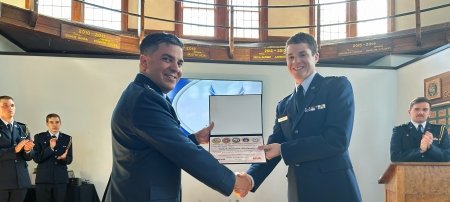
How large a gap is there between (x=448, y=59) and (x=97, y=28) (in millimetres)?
4755

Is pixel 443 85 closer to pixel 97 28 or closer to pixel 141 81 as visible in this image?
pixel 97 28

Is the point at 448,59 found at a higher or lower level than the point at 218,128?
higher

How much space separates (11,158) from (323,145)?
12.1 ft

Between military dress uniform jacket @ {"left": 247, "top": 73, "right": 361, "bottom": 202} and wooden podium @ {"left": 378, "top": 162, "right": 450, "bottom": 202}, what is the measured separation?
4.33 feet

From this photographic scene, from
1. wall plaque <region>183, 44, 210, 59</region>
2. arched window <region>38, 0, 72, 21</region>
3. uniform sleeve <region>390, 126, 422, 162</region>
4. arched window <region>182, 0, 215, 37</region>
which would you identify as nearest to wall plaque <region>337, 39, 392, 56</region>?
wall plaque <region>183, 44, 210, 59</region>

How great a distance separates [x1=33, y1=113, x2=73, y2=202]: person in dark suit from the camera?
554 centimetres

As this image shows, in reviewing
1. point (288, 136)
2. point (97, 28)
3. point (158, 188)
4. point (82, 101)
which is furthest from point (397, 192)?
point (97, 28)

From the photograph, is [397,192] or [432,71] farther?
[432,71]

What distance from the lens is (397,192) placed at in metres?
3.38

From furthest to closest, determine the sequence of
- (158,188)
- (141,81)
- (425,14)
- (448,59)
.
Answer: (425,14) < (448,59) < (141,81) < (158,188)

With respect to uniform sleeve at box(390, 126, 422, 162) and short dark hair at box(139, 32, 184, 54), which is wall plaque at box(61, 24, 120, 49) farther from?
short dark hair at box(139, 32, 184, 54)

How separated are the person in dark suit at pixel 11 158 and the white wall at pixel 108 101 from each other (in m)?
1.49

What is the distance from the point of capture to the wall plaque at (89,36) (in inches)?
261

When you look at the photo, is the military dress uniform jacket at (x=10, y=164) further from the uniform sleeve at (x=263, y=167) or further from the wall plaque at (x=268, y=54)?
the wall plaque at (x=268, y=54)
